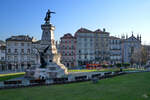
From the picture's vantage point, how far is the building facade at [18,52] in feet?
178

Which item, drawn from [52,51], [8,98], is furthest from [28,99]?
[52,51]

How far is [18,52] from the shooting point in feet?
181

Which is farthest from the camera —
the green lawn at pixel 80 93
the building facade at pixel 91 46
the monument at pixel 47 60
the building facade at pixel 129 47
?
the building facade at pixel 129 47

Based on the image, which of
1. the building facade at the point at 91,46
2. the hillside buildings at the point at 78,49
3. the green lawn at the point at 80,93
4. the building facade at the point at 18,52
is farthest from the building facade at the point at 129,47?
the green lawn at the point at 80,93

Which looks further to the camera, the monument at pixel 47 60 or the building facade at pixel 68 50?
the building facade at pixel 68 50

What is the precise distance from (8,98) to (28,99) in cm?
201

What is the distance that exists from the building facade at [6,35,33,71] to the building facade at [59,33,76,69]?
1417 centimetres

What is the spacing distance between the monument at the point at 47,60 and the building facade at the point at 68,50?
34.2m

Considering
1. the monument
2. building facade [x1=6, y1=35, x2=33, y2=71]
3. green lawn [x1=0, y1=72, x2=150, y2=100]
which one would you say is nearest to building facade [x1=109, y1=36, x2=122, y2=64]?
building facade [x1=6, y1=35, x2=33, y2=71]

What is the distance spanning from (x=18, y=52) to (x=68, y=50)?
2169 cm

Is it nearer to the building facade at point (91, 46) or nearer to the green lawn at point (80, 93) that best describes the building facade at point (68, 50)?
the building facade at point (91, 46)

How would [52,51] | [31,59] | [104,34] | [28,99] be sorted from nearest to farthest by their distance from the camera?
[28,99], [52,51], [31,59], [104,34]

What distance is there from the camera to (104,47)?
217ft

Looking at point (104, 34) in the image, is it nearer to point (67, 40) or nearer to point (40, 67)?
point (67, 40)
